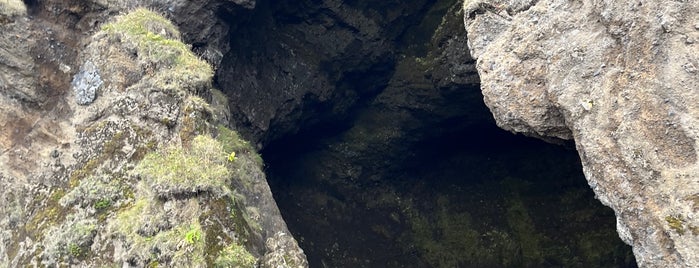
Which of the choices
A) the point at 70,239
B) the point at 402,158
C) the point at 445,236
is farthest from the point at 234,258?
the point at 445,236

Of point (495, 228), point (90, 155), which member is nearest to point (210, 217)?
point (90, 155)

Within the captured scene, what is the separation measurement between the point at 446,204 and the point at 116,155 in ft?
24.7

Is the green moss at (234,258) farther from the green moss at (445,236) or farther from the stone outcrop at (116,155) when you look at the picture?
the green moss at (445,236)

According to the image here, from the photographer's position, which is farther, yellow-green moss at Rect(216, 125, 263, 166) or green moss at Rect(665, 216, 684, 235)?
yellow-green moss at Rect(216, 125, 263, 166)

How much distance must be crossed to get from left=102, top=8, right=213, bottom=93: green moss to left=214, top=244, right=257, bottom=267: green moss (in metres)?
2.08

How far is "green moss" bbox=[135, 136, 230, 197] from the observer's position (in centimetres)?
554

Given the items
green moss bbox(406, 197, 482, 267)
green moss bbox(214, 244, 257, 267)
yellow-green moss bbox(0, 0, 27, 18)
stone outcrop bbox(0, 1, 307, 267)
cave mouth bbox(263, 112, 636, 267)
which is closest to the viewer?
green moss bbox(214, 244, 257, 267)

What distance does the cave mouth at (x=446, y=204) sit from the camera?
11070 mm

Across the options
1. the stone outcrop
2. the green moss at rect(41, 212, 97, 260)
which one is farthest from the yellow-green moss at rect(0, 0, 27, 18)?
the green moss at rect(41, 212, 97, 260)

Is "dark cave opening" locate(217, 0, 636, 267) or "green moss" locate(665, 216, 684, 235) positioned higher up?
"green moss" locate(665, 216, 684, 235)

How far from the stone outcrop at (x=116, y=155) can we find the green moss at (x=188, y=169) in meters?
0.01

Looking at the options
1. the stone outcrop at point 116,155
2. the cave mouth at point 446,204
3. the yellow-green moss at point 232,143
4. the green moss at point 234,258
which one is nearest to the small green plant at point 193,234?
the stone outcrop at point 116,155

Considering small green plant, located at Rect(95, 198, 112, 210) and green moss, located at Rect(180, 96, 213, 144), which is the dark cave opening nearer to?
green moss, located at Rect(180, 96, 213, 144)

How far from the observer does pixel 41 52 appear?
6488mm
